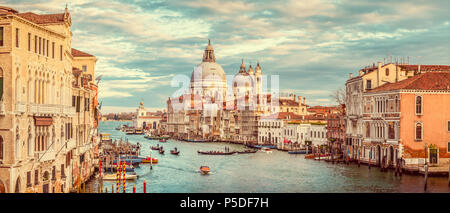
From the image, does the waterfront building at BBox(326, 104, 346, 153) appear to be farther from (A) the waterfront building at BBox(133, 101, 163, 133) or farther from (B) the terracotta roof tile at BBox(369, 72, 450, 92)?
(A) the waterfront building at BBox(133, 101, 163, 133)

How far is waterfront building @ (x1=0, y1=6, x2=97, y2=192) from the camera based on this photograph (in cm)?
941

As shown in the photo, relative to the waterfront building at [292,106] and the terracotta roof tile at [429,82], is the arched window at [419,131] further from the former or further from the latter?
the waterfront building at [292,106]

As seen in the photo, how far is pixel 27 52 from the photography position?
9.98 metres

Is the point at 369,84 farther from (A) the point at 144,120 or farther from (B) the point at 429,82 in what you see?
(A) the point at 144,120

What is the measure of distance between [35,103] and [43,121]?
0.55m

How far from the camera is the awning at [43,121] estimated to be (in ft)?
34.4

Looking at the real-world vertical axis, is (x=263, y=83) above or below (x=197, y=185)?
above

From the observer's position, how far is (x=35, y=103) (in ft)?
34.0

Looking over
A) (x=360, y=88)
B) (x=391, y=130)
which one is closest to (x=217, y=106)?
(x=360, y=88)

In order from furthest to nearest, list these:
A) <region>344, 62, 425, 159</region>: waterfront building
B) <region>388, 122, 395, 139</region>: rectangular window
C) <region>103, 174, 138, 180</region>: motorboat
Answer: <region>344, 62, 425, 159</region>: waterfront building
<region>388, 122, 395, 139</region>: rectangular window
<region>103, 174, 138, 180</region>: motorboat

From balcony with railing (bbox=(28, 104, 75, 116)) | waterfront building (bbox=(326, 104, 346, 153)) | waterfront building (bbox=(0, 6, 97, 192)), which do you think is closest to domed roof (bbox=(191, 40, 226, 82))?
waterfront building (bbox=(326, 104, 346, 153))
